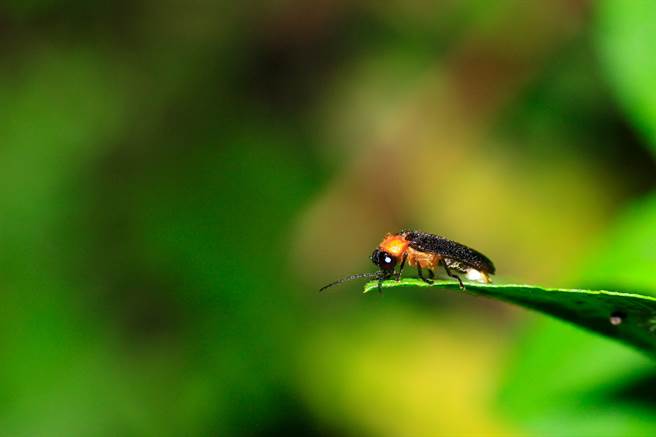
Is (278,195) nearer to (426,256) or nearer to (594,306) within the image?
(426,256)

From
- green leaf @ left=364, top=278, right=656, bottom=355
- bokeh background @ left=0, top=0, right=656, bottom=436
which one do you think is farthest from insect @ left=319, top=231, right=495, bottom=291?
bokeh background @ left=0, top=0, right=656, bottom=436

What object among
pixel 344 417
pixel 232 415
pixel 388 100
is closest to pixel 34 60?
pixel 388 100

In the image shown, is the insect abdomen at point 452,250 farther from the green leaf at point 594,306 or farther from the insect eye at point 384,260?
the green leaf at point 594,306

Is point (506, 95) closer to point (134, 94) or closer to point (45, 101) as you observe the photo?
point (134, 94)

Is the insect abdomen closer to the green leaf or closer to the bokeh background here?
the green leaf

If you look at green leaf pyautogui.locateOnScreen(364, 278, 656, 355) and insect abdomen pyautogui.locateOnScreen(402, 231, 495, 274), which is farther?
insect abdomen pyautogui.locateOnScreen(402, 231, 495, 274)
